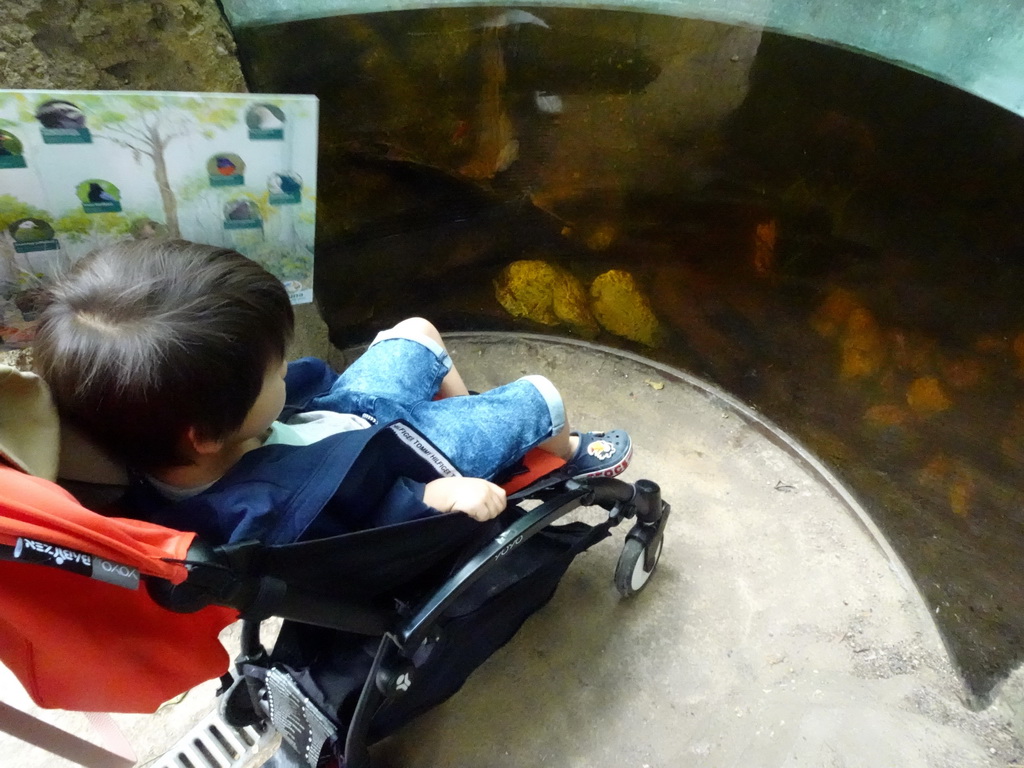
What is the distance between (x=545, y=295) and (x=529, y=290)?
0.04 metres

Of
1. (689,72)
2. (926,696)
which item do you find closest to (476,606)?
(926,696)

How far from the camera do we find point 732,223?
121 centimetres

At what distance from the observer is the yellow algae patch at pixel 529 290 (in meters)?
1.45

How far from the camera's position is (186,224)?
2.59 ft

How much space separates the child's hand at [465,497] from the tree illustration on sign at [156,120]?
0.47 metres

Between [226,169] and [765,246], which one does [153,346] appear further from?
[765,246]

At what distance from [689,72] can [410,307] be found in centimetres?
75

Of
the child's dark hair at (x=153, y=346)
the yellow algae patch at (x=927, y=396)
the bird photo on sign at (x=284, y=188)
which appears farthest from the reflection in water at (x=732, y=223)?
the child's dark hair at (x=153, y=346)

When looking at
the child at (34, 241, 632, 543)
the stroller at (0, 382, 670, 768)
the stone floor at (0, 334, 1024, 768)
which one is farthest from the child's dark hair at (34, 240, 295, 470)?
the stone floor at (0, 334, 1024, 768)

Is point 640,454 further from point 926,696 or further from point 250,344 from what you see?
point 250,344

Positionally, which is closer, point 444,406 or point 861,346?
point 444,406

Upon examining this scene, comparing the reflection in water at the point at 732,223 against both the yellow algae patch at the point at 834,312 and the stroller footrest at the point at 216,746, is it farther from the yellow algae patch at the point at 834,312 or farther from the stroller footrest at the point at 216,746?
the stroller footrest at the point at 216,746

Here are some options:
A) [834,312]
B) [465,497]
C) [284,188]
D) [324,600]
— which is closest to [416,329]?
[284,188]

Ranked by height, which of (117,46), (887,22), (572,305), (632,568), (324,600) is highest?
(887,22)
